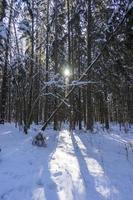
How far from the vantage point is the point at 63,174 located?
7781mm

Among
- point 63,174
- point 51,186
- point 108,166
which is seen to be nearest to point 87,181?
point 63,174

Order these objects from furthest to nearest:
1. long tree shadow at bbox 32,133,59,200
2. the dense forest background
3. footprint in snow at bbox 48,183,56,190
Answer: the dense forest background < footprint in snow at bbox 48,183,56,190 < long tree shadow at bbox 32,133,59,200

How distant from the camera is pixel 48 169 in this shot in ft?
27.0

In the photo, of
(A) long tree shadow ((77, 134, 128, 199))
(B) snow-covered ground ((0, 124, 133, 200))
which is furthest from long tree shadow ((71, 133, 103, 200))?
(A) long tree shadow ((77, 134, 128, 199))

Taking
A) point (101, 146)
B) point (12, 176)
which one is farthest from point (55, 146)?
point (12, 176)

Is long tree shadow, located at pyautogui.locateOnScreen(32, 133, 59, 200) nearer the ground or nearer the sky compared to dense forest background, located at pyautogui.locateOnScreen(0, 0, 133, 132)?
nearer the ground

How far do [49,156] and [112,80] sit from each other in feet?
46.6

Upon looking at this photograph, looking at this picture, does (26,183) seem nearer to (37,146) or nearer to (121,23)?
(37,146)

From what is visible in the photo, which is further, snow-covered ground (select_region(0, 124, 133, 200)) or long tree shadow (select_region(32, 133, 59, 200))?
snow-covered ground (select_region(0, 124, 133, 200))

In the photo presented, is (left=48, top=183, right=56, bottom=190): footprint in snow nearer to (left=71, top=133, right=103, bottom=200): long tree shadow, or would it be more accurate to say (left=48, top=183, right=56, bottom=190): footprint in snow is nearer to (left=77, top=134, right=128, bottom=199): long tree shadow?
(left=71, top=133, right=103, bottom=200): long tree shadow

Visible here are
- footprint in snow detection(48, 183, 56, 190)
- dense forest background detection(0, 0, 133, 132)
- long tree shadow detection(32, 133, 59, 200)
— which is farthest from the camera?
dense forest background detection(0, 0, 133, 132)

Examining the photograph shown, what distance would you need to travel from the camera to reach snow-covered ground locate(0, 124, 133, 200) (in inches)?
261

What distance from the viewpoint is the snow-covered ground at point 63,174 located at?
662 cm

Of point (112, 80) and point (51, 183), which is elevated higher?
point (112, 80)
